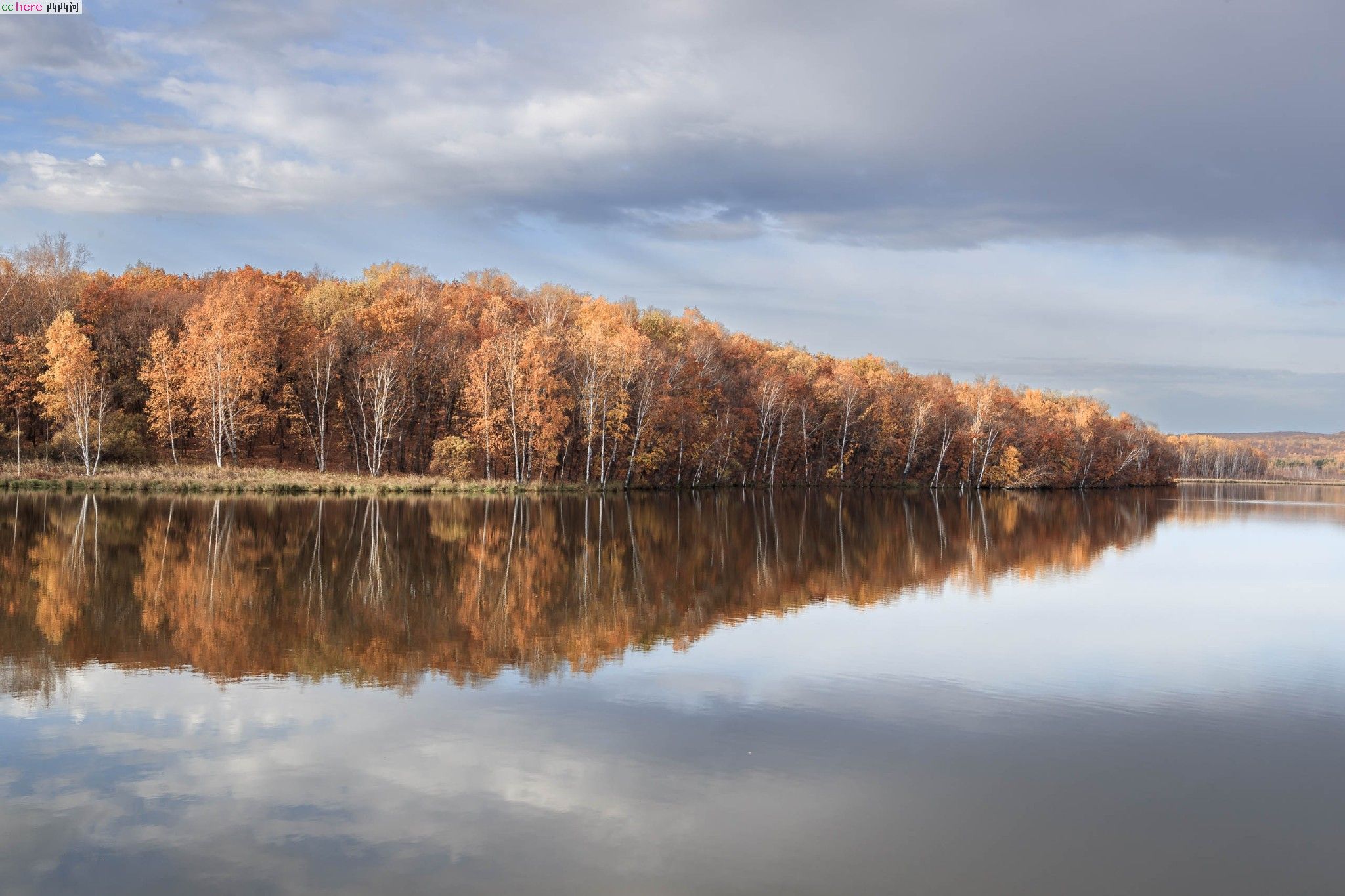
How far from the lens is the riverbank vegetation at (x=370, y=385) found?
5378cm

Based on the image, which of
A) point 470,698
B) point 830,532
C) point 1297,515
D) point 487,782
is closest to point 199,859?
point 487,782

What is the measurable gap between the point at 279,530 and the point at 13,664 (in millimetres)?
18024

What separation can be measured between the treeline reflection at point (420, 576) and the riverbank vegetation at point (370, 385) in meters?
13.2

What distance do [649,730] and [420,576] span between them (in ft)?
39.1

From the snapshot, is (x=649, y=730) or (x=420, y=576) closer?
(x=649, y=730)

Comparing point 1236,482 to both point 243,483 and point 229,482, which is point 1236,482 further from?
point 229,482

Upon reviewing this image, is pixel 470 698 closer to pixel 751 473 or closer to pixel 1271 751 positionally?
pixel 1271 751

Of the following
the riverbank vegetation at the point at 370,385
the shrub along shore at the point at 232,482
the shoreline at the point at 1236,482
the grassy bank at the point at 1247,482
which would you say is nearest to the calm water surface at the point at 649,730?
the shrub along shore at the point at 232,482

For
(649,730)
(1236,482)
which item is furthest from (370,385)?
(1236,482)

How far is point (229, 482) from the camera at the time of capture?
162ft

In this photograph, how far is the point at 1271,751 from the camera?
404 inches

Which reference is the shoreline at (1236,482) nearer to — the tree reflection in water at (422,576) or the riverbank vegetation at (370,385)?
the riverbank vegetation at (370,385)

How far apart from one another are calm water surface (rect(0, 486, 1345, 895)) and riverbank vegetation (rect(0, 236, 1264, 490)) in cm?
3338

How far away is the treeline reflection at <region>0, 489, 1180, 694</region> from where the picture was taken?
44.6ft
